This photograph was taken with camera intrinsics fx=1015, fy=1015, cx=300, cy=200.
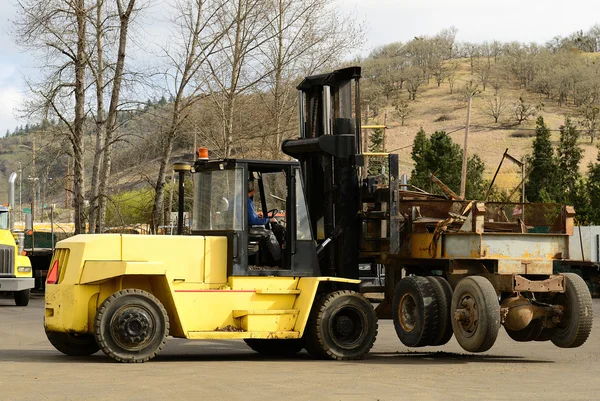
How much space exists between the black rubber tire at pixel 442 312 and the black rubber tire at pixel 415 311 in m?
0.04

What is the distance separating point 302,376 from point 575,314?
456 cm

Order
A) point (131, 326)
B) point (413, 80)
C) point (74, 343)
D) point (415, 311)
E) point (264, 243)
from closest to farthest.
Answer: point (131, 326), point (264, 243), point (74, 343), point (415, 311), point (413, 80)

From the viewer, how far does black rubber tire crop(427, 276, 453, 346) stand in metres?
14.2

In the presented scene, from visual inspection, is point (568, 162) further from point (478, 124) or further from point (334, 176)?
point (478, 124)

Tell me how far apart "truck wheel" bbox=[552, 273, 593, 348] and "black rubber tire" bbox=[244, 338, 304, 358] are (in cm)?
377

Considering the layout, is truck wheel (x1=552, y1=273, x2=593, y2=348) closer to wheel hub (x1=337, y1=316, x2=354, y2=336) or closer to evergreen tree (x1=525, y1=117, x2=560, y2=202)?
wheel hub (x1=337, y1=316, x2=354, y2=336)

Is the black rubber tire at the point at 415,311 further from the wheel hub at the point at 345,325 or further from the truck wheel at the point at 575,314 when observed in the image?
the truck wheel at the point at 575,314

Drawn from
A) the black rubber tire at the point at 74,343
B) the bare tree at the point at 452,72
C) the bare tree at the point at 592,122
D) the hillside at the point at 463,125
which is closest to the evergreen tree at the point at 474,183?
the hillside at the point at 463,125

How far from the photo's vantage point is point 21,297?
94.5 feet

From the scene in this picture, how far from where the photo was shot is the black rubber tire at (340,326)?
13.9 m

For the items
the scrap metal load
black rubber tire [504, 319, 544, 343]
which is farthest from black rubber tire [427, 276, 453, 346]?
black rubber tire [504, 319, 544, 343]

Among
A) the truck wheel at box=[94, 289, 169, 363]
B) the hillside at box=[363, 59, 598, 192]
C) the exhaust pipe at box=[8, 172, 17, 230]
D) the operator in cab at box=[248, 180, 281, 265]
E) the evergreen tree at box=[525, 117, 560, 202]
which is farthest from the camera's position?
the hillside at box=[363, 59, 598, 192]

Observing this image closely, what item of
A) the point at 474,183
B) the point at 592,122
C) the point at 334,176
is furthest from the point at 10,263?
the point at 592,122

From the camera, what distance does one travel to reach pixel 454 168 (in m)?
63.2
